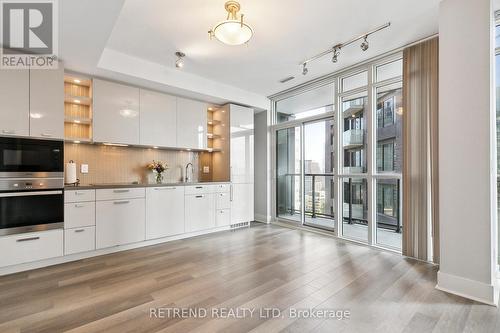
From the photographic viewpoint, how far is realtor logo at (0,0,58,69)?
86.1 inches

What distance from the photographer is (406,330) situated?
1707 mm

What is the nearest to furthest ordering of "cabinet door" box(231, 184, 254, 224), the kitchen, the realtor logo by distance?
the realtor logo
the kitchen
"cabinet door" box(231, 184, 254, 224)

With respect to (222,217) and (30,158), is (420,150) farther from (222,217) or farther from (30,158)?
(30,158)

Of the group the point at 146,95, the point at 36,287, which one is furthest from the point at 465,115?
the point at 36,287

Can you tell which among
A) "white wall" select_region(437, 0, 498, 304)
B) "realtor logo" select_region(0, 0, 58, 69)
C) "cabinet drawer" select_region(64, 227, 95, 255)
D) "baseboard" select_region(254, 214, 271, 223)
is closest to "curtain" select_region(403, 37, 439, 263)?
"white wall" select_region(437, 0, 498, 304)

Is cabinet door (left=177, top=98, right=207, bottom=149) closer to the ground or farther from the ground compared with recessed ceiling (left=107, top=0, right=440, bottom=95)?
closer to the ground

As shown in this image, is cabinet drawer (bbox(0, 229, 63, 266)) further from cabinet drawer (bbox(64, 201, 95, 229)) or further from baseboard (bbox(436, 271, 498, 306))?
baseboard (bbox(436, 271, 498, 306))

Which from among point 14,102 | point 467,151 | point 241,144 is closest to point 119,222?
point 14,102

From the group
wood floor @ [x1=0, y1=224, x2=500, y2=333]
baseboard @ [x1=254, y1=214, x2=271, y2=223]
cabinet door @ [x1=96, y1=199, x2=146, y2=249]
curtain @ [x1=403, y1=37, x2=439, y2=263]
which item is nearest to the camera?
wood floor @ [x1=0, y1=224, x2=500, y2=333]

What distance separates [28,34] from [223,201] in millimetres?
3557

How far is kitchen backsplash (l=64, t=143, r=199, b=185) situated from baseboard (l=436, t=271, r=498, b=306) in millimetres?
4211

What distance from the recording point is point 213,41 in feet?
10.2

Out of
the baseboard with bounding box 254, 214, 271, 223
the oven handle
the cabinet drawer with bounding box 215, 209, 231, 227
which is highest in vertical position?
the oven handle

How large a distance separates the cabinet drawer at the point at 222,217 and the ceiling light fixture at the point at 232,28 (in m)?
3.12
